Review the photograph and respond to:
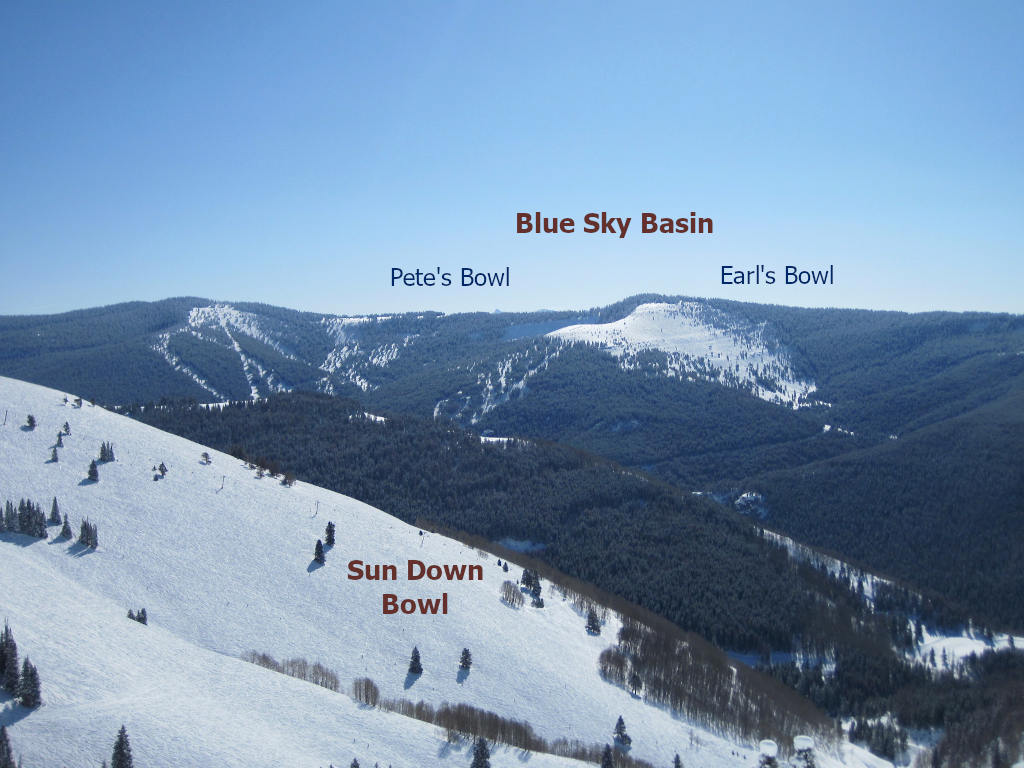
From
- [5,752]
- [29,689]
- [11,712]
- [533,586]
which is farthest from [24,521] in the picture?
[533,586]

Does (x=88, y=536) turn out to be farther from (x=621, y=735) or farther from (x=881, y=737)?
(x=881, y=737)

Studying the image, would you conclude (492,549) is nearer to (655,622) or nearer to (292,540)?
(655,622)

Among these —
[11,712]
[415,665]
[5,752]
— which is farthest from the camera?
[415,665]

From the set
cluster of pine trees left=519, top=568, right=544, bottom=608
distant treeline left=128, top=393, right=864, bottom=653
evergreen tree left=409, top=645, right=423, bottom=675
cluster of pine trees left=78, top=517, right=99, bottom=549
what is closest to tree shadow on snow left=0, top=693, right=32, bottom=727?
cluster of pine trees left=78, top=517, right=99, bottom=549

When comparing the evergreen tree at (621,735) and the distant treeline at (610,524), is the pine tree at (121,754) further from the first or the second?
the distant treeline at (610,524)

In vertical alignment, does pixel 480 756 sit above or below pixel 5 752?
below

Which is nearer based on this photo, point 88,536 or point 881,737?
point 88,536

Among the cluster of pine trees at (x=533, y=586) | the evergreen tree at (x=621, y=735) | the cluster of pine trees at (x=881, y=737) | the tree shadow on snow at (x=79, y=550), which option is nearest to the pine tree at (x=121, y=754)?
the tree shadow on snow at (x=79, y=550)

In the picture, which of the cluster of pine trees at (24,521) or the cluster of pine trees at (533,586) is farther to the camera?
the cluster of pine trees at (533,586)
